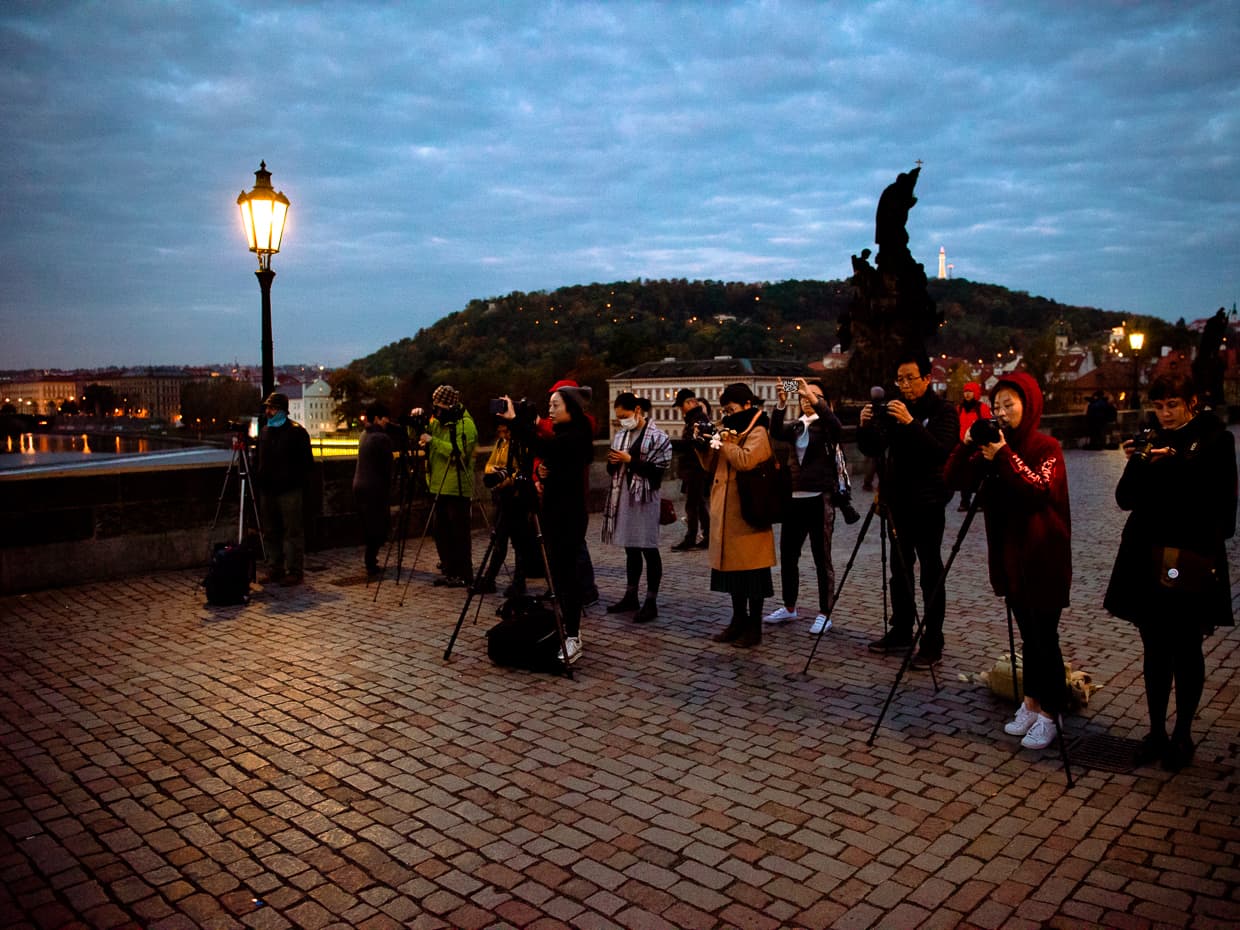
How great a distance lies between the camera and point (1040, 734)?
4.77m

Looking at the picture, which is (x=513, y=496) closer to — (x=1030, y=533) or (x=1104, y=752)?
(x=1030, y=533)

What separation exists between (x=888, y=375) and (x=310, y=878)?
21722 mm

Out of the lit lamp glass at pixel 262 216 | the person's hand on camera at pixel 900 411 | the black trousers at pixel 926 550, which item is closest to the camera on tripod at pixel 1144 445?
the person's hand on camera at pixel 900 411

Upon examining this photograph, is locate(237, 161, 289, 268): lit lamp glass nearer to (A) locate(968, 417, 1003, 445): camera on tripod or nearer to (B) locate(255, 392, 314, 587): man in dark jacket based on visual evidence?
(B) locate(255, 392, 314, 587): man in dark jacket

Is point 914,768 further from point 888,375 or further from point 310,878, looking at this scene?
point 888,375

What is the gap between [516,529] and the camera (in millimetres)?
7539

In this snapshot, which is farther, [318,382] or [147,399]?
[318,382]

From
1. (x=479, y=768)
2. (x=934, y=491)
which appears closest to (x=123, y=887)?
(x=479, y=768)

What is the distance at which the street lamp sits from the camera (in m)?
10.1

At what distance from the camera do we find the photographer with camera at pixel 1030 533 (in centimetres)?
462

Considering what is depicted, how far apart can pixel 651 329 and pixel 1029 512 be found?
125 metres

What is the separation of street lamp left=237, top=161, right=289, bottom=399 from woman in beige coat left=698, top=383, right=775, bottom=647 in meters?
5.77

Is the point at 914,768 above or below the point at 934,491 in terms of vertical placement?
below

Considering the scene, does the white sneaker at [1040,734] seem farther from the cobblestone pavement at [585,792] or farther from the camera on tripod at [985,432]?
the camera on tripod at [985,432]
